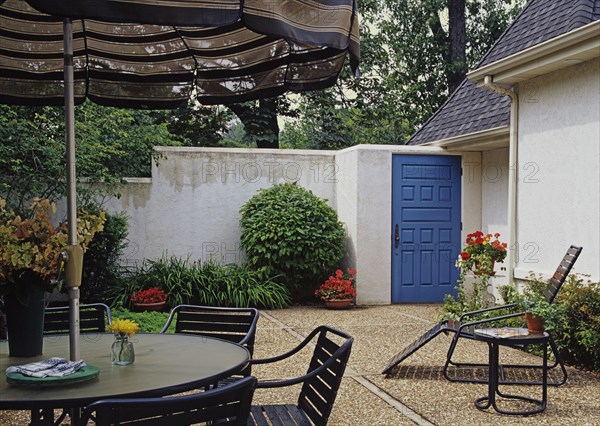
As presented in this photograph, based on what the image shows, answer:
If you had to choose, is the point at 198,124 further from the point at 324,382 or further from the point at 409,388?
the point at 324,382

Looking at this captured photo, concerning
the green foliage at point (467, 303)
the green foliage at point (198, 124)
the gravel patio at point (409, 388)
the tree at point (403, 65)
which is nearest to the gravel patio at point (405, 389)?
the gravel patio at point (409, 388)

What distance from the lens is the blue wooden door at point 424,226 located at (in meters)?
11.3

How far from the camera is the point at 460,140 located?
1060cm

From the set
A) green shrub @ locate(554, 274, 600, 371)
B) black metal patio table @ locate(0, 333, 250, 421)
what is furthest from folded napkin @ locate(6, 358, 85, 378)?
Answer: green shrub @ locate(554, 274, 600, 371)

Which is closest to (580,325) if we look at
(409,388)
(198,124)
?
(409,388)

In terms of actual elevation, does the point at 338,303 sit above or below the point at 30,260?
below

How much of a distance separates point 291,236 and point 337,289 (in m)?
1.11

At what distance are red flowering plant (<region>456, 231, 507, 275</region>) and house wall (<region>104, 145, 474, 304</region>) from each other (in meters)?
2.37

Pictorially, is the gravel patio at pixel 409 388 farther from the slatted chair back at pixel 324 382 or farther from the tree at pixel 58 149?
the tree at pixel 58 149

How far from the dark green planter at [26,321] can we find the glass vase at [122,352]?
39 centimetres

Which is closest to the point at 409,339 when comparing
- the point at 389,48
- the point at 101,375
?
the point at 101,375

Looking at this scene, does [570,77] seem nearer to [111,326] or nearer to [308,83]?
[308,83]

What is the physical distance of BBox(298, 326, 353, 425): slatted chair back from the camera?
326 centimetres

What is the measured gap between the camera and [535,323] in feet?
18.2
